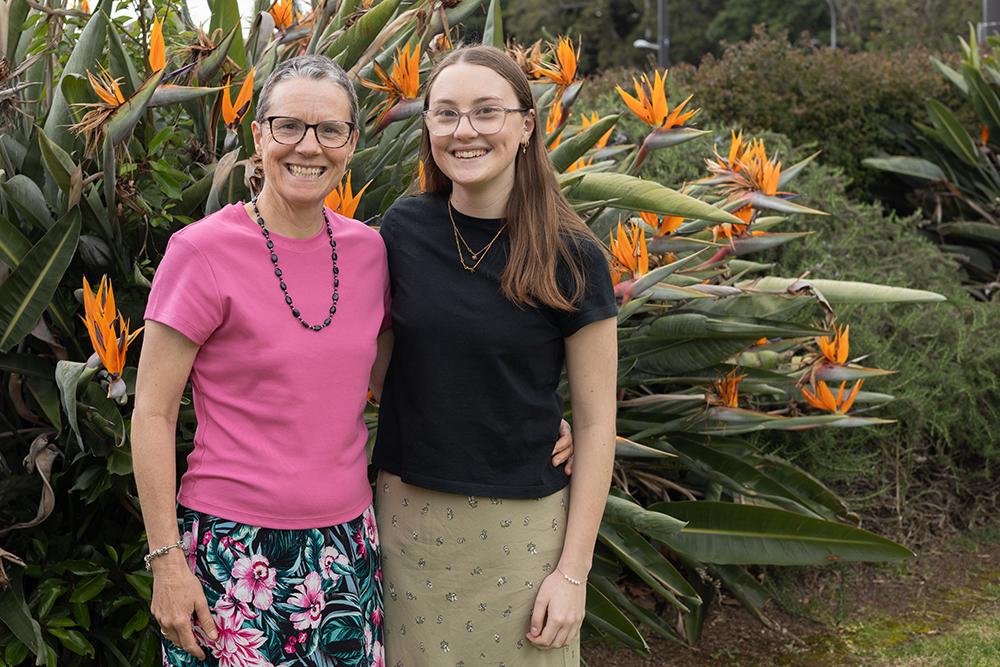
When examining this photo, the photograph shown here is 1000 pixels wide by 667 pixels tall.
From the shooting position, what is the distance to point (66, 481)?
2.89m

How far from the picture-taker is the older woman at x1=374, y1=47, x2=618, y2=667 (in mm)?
2172

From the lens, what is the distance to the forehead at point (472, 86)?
2164 mm

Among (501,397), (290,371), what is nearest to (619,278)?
(501,397)

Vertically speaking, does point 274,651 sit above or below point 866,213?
above

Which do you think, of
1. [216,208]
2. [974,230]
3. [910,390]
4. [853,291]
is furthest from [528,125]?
[974,230]

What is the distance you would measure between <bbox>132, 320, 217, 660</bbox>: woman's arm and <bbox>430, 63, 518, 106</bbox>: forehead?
68 cm

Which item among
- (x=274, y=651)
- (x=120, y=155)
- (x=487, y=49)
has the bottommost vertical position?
(x=274, y=651)

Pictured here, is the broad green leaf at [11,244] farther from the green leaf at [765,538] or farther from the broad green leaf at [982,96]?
the broad green leaf at [982,96]

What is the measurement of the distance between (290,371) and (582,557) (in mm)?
695

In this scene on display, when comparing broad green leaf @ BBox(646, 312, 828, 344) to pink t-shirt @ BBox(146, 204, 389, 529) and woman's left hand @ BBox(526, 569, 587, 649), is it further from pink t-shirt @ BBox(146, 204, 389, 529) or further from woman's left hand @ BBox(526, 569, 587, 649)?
pink t-shirt @ BBox(146, 204, 389, 529)

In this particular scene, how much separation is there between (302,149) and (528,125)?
480 millimetres

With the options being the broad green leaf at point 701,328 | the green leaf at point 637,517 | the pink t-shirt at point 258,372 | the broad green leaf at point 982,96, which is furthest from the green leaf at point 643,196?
the broad green leaf at point 982,96

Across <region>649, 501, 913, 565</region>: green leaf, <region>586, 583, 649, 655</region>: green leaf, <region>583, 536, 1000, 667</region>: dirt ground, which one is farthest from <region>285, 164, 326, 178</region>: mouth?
<region>583, 536, 1000, 667</region>: dirt ground

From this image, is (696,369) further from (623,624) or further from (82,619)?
(82,619)
